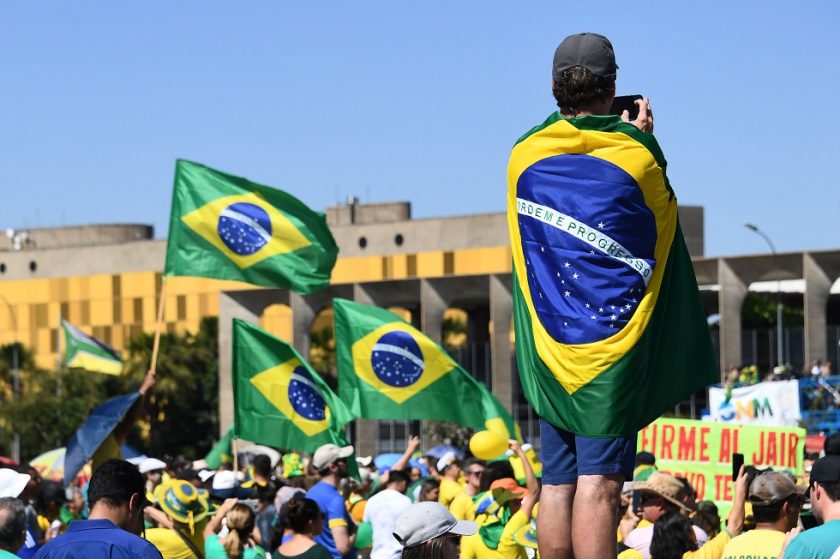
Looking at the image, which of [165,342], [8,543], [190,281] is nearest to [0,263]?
[190,281]

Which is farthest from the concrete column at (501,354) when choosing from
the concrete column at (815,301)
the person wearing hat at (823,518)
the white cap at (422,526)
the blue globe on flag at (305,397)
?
the person wearing hat at (823,518)

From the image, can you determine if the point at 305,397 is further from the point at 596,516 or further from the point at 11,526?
the point at 596,516

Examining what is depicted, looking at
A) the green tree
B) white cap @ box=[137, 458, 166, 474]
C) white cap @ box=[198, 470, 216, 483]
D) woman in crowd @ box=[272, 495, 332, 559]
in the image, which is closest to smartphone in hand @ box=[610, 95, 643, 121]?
woman in crowd @ box=[272, 495, 332, 559]

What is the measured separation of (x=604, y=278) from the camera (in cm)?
561

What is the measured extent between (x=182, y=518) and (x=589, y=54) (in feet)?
20.0

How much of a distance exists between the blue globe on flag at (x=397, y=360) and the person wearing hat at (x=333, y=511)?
251 inches

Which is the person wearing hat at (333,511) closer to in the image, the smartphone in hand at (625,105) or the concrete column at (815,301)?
the smartphone in hand at (625,105)

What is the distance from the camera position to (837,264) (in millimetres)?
52969

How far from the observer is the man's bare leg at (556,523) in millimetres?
5828

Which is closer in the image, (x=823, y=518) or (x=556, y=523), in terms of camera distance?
(x=556, y=523)

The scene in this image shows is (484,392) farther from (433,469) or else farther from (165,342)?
(165,342)

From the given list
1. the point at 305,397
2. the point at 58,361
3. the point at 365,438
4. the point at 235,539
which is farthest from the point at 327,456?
the point at 58,361

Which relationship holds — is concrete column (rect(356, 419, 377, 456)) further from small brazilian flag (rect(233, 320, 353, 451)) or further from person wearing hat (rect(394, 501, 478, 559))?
person wearing hat (rect(394, 501, 478, 559))

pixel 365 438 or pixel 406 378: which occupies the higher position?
pixel 406 378
